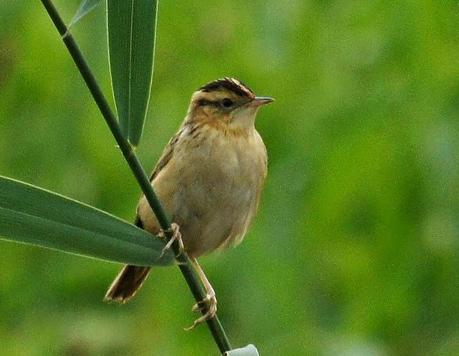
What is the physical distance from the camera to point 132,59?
7.57 ft

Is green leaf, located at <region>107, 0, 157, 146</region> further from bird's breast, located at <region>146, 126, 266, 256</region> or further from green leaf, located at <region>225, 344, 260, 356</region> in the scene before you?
bird's breast, located at <region>146, 126, 266, 256</region>

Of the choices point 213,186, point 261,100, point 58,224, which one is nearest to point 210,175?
point 213,186

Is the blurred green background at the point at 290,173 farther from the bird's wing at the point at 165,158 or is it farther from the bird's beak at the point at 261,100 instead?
the bird's wing at the point at 165,158

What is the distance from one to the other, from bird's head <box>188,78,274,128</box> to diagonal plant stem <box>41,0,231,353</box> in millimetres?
1564

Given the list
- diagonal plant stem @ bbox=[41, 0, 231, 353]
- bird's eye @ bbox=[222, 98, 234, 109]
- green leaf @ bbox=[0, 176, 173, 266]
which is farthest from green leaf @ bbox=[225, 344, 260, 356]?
bird's eye @ bbox=[222, 98, 234, 109]

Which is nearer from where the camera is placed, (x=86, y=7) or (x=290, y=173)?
(x=86, y=7)

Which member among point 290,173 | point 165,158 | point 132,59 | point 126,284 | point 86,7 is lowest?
point 126,284

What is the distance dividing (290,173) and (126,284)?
0.78 meters

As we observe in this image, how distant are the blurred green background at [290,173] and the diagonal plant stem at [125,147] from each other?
142 cm

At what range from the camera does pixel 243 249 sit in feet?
14.0

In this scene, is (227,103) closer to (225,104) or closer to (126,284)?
(225,104)

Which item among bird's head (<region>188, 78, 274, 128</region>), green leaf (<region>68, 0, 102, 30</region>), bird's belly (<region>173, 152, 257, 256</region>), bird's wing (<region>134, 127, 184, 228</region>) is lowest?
bird's belly (<region>173, 152, 257, 256</region>)

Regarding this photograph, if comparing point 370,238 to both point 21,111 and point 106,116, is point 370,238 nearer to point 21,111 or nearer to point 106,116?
point 21,111

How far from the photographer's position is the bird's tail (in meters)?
4.27
